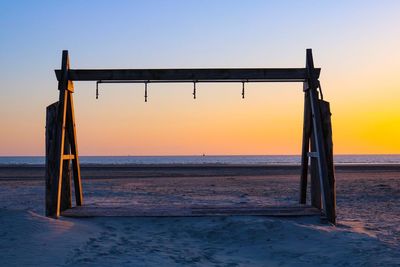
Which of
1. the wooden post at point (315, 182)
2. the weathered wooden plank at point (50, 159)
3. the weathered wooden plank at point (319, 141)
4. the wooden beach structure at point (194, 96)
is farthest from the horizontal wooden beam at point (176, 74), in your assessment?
the wooden post at point (315, 182)

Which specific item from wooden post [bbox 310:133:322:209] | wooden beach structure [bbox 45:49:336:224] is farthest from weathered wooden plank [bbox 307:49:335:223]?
wooden post [bbox 310:133:322:209]

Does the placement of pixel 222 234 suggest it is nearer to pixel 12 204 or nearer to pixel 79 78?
pixel 79 78

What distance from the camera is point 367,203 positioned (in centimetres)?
1410

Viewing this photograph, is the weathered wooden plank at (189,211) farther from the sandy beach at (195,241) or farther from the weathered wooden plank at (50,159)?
the weathered wooden plank at (50,159)

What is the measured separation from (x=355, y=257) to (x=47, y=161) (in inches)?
237

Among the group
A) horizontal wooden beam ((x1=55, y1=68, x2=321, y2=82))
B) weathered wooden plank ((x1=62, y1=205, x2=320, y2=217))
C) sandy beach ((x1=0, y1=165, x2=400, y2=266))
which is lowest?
sandy beach ((x1=0, y1=165, x2=400, y2=266))

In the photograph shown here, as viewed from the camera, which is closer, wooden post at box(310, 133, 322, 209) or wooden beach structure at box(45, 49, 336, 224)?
wooden beach structure at box(45, 49, 336, 224)

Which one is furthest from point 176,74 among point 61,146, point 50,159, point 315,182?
→ point 315,182

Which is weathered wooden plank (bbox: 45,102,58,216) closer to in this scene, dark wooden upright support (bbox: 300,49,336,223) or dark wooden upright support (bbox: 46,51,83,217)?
dark wooden upright support (bbox: 46,51,83,217)

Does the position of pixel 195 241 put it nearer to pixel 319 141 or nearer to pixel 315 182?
pixel 319 141

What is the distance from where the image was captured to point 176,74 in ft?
35.2

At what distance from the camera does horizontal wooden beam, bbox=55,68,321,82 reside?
10719 millimetres

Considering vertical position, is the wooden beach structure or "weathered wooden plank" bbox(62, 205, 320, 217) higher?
the wooden beach structure

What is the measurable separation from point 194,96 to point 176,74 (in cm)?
64
